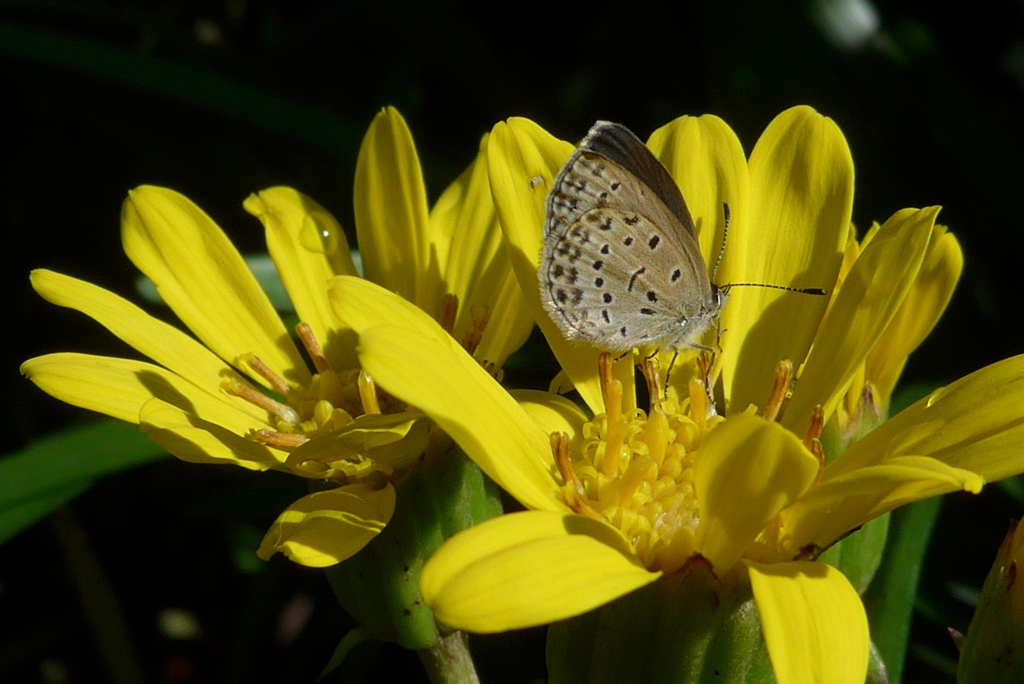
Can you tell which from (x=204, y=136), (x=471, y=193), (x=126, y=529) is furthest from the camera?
(x=204, y=136)

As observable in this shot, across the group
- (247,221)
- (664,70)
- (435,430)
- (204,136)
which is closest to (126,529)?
(247,221)

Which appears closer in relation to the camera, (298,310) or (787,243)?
(787,243)

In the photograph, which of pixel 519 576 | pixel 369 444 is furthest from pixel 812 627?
pixel 369 444

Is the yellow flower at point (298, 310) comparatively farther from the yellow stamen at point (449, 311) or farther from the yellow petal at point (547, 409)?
the yellow petal at point (547, 409)

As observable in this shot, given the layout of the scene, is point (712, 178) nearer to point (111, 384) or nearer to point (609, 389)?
point (609, 389)

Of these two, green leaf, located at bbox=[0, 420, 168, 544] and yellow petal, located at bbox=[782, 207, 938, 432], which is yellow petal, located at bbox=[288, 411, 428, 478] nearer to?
yellow petal, located at bbox=[782, 207, 938, 432]

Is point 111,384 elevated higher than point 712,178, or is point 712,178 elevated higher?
point 712,178

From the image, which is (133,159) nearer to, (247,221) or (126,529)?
(247,221)
